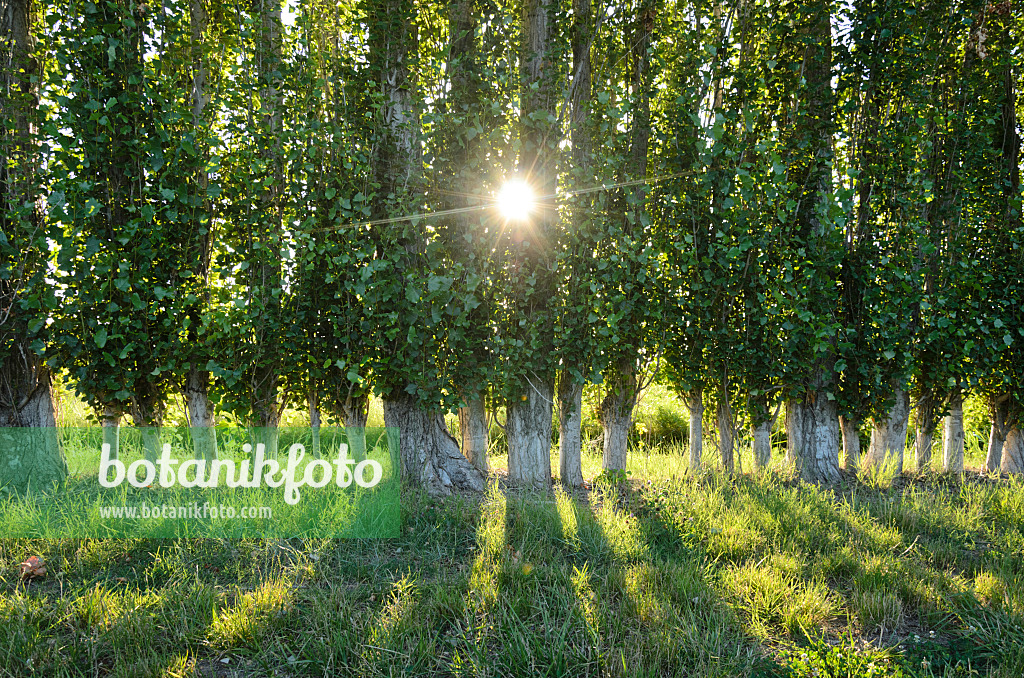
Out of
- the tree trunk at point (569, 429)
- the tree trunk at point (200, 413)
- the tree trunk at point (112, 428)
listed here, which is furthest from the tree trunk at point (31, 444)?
the tree trunk at point (569, 429)

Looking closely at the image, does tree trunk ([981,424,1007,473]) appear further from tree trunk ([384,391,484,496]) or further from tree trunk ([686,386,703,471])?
tree trunk ([384,391,484,496])

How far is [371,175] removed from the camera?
4.43 metres

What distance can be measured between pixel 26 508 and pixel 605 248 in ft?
14.2

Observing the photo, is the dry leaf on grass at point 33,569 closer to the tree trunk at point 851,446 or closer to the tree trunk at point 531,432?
the tree trunk at point 531,432

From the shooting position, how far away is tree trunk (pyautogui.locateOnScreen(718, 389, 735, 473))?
5.16m

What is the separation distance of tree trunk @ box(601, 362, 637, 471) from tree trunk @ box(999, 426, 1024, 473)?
13.0 feet

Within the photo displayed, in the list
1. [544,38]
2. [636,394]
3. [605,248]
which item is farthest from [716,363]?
[544,38]

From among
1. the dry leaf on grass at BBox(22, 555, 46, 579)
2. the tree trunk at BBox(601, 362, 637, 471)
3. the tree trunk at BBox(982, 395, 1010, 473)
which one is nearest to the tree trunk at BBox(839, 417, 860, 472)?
the tree trunk at BBox(982, 395, 1010, 473)

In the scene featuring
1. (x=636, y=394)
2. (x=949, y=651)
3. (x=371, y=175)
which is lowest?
(x=949, y=651)

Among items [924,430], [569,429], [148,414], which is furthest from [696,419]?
[148,414]

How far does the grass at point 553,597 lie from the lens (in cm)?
254

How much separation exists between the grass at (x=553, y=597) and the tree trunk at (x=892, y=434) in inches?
49.9

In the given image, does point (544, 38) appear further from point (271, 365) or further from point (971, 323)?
point (971, 323)

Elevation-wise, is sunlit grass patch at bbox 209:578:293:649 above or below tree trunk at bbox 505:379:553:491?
below
